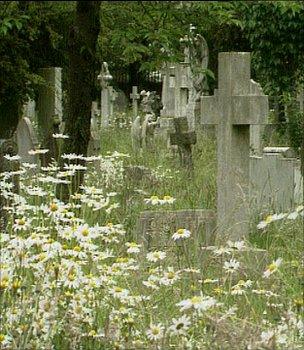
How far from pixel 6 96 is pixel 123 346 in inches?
407

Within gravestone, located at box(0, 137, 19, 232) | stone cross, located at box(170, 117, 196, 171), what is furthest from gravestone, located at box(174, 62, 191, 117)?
gravestone, located at box(0, 137, 19, 232)

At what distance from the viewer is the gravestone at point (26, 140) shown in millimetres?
12289

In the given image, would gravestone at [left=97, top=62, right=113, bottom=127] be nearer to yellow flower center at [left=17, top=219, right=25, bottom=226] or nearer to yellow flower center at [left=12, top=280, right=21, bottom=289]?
yellow flower center at [left=17, top=219, right=25, bottom=226]

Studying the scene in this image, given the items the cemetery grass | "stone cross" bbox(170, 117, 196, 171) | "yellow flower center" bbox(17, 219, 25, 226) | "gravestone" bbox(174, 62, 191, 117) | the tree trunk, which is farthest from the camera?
"gravestone" bbox(174, 62, 191, 117)

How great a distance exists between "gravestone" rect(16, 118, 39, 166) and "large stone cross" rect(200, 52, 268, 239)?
4269 millimetres

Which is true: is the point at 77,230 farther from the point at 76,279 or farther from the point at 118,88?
the point at 118,88

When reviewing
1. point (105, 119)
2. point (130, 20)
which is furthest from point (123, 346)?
point (105, 119)

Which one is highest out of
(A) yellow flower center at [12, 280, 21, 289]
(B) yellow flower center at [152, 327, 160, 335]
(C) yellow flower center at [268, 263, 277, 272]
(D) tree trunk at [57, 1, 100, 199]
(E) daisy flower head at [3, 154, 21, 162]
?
(D) tree trunk at [57, 1, 100, 199]

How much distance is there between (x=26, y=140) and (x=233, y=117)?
473cm

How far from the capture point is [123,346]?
4.29m

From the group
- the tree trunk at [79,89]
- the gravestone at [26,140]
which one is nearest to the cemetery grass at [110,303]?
the tree trunk at [79,89]

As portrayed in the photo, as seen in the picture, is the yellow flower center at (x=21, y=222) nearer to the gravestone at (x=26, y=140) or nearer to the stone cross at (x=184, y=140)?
the gravestone at (x=26, y=140)

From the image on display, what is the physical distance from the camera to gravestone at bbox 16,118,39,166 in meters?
12.3

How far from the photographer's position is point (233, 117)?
27.1 feet
